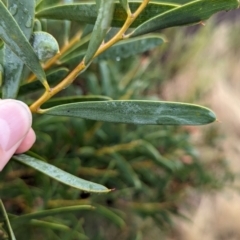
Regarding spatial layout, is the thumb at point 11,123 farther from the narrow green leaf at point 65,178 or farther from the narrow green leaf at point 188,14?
the narrow green leaf at point 188,14

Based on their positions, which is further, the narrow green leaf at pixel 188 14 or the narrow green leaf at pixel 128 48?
the narrow green leaf at pixel 128 48

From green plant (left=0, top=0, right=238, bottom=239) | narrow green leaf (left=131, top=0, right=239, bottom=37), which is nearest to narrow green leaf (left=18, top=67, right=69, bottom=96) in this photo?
green plant (left=0, top=0, right=238, bottom=239)

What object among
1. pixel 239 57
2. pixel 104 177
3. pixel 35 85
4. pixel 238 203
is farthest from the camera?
pixel 239 57

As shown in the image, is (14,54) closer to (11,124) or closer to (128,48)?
(11,124)

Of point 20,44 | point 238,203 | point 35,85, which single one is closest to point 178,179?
Answer: point 238,203

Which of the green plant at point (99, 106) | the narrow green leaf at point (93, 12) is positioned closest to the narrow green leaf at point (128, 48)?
the green plant at point (99, 106)

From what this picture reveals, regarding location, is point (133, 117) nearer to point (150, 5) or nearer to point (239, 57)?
point (150, 5)
